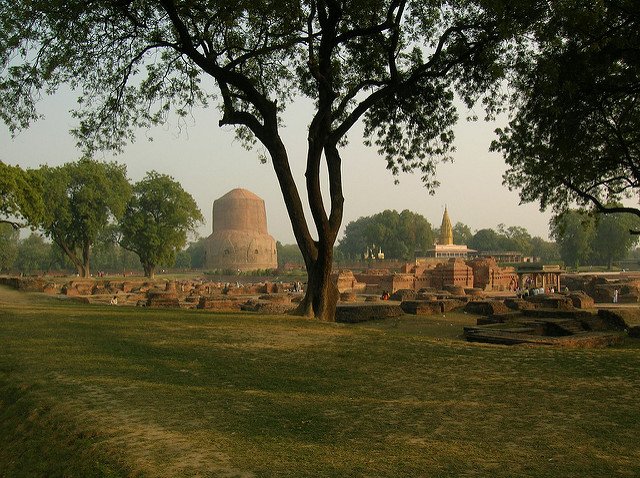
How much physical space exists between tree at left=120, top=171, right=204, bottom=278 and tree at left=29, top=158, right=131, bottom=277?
226 cm

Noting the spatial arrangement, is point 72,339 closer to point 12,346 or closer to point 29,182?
point 12,346

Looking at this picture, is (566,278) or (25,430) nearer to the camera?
(25,430)

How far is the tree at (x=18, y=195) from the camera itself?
86.6 feet

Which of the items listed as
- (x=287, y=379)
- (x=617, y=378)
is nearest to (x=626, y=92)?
(x=617, y=378)

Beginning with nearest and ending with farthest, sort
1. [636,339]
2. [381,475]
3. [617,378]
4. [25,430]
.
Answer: [381,475], [25,430], [617,378], [636,339]

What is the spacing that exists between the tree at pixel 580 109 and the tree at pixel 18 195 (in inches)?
799

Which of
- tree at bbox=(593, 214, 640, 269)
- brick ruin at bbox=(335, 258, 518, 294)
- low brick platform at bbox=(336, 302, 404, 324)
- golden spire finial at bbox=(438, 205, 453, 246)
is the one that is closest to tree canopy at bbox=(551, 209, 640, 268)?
tree at bbox=(593, 214, 640, 269)

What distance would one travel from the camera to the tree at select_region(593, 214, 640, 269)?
63125 millimetres

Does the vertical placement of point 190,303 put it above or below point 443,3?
below

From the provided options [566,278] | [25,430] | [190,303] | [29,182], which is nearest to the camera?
[25,430]

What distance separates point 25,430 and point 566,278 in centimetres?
A: 3483

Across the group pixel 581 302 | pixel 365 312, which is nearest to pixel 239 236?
pixel 581 302

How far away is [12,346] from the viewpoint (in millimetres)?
6992

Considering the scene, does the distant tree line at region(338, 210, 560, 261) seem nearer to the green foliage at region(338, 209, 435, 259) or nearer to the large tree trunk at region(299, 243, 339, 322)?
the green foliage at region(338, 209, 435, 259)
